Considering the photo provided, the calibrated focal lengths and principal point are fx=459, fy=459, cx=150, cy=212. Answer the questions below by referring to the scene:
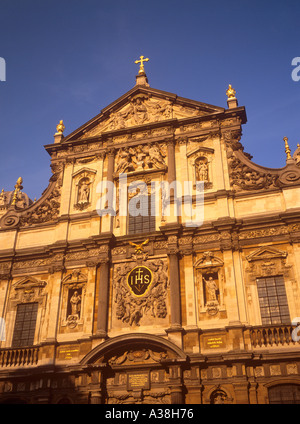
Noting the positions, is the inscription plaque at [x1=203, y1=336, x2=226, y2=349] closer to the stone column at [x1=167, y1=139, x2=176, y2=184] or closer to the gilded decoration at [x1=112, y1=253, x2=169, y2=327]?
the gilded decoration at [x1=112, y1=253, x2=169, y2=327]

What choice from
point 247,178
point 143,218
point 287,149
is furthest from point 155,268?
point 287,149

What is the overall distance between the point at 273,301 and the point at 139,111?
11953 millimetres

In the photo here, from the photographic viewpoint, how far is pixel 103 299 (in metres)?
18.8

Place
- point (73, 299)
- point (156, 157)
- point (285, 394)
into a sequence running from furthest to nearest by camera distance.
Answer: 1. point (156, 157)
2. point (73, 299)
3. point (285, 394)

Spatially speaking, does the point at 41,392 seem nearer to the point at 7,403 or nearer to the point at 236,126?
the point at 7,403

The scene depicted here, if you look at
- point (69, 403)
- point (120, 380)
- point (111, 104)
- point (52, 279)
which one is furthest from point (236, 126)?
point (69, 403)

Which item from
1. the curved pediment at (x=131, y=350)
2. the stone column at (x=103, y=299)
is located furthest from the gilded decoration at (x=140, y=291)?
the curved pediment at (x=131, y=350)

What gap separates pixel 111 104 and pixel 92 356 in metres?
13.1

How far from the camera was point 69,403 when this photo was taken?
17.3m

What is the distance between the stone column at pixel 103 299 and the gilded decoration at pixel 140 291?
1.15 ft

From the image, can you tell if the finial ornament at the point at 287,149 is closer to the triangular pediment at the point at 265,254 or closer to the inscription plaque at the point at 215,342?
the triangular pediment at the point at 265,254

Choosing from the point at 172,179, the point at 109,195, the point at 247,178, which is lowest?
the point at 247,178

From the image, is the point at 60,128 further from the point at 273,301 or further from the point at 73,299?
the point at 273,301
